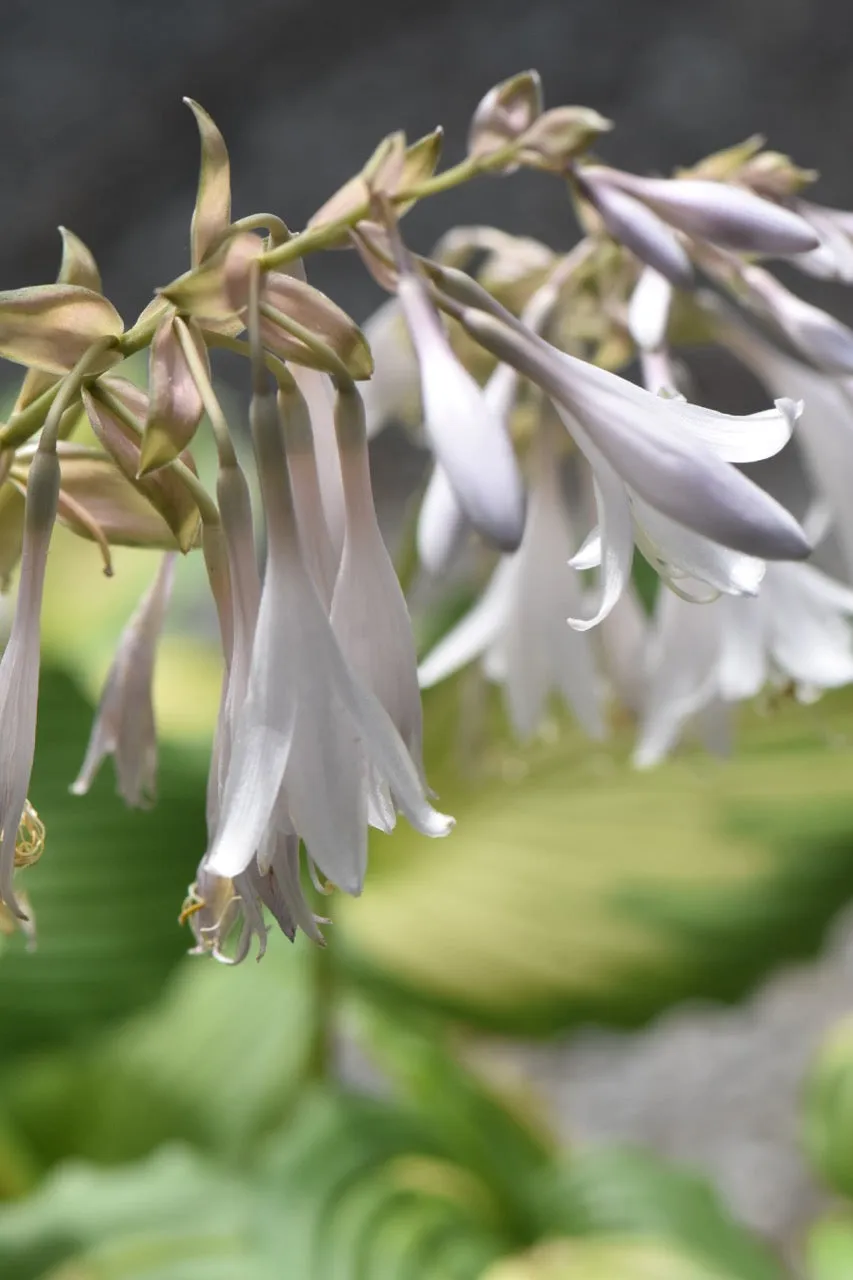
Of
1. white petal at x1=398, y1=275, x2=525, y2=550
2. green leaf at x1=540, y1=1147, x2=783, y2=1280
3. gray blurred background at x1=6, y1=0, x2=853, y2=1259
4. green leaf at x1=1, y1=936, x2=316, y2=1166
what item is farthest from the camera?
gray blurred background at x1=6, y1=0, x2=853, y2=1259

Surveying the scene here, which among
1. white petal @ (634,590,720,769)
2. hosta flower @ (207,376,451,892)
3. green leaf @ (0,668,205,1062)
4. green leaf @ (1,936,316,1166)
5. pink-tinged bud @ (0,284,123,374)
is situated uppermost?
pink-tinged bud @ (0,284,123,374)

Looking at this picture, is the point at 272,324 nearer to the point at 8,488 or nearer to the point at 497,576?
the point at 8,488

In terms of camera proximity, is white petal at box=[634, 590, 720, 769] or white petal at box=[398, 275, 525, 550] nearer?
white petal at box=[398, 275, 525, 550]

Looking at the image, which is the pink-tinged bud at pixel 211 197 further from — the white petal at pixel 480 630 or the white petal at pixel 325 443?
the white petal at pixel 480 630

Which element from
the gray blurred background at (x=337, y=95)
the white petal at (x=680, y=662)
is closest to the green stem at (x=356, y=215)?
the white petal at (x=680, y=662)

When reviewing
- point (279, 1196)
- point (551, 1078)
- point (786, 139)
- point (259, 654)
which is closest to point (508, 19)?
point (786, 139)

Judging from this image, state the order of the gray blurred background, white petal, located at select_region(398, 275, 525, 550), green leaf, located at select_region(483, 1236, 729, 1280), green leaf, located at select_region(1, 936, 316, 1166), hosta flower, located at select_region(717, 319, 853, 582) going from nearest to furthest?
white petal, located at select_region(398, 275, 525, 550)
hosta flower, located at select_region(717, 319, 853, 582)
green leaf, located at select_region(483, 1236, 729, 1280)
green leaf, located at select_region(1, 936, 316, 1166)
the gray blurred background

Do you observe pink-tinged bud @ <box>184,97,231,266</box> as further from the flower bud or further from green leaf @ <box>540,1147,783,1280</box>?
green leaf @ <box>540,1147,783,1280</box>

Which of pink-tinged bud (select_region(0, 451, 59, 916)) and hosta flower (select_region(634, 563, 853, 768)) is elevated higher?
pink-tinged bud (select_region(0, 451, 59, 916))

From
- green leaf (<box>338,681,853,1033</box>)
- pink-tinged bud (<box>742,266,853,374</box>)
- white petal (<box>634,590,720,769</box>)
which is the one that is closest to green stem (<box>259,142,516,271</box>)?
pink-tinged bud (<box>742,266,853,374</box>)
